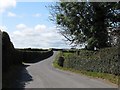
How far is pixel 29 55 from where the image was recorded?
67438mm

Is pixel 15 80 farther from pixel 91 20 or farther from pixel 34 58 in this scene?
pixel 34 58

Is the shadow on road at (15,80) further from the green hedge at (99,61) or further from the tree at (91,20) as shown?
the tree at (91,20)

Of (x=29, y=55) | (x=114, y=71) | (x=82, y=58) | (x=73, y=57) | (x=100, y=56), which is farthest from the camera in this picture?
(x=29, y=55)

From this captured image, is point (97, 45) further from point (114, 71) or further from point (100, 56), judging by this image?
point (114, 71)

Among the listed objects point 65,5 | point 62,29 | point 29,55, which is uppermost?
point 65,5

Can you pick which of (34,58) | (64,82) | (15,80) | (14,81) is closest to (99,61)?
(64,82)

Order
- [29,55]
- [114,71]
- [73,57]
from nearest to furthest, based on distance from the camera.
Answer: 1. [114,71]
2. [73,57]
3. [29,55]

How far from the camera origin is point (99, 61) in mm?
29203

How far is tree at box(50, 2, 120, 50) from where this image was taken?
132 feet

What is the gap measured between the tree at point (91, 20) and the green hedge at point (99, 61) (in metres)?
3.91

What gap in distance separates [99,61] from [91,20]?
42.6ft

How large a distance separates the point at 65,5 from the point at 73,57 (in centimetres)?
847

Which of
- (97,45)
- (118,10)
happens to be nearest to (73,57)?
(97,45)

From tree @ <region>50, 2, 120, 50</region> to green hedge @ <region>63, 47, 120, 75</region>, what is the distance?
3.91 meters
